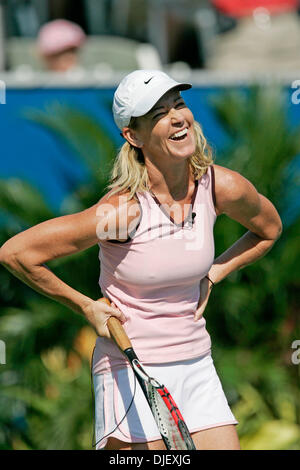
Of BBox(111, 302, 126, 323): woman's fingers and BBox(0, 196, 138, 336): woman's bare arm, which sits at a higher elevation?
BBox(0, 196, 138, 336): woman's bare arm

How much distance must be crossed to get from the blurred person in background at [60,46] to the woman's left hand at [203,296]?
382 cm

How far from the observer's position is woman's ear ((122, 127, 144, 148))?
3.17m

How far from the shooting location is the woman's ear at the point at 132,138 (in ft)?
10.4

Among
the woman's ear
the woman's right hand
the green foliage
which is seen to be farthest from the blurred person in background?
the woman's right hand

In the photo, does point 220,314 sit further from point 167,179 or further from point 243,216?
point 167,179

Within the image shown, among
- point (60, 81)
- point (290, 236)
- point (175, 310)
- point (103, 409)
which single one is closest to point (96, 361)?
point (103, 409)

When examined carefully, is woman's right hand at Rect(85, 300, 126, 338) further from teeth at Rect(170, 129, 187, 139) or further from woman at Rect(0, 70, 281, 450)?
teeth at Rect(170, 129, 187, 139)

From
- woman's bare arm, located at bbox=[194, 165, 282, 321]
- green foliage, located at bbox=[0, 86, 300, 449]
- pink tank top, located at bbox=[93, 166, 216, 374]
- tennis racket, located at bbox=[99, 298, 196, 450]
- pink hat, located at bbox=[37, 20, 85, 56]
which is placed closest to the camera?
tennis racket, located at bbox=[99, 298, 196, 450]

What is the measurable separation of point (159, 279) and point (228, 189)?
1.67 feet

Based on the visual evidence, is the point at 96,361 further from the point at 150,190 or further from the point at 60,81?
the point at 60,81

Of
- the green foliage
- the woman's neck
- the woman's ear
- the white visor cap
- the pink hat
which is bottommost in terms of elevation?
the green foliage

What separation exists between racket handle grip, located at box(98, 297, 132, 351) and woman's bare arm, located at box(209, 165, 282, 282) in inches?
24.7

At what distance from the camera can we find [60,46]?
22.2ft

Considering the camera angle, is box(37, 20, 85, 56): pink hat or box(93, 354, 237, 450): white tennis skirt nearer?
box(93, 354, 237, 450): white tennis skirt
